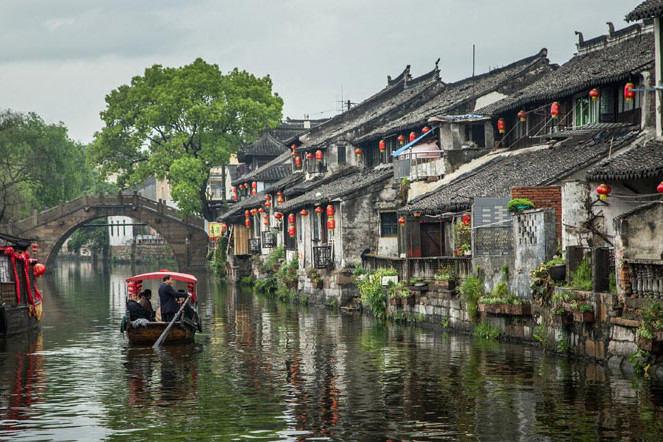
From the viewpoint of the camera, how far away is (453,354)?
23.4 metres

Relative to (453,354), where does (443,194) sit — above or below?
above

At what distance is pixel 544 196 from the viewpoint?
994 inches

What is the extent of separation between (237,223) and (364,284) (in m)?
28.6

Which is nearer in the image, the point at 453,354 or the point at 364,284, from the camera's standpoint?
the point at 453,354

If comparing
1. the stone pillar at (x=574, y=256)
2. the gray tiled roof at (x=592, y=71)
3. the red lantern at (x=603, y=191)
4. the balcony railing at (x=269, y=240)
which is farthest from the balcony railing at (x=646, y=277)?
the balcony railing at (x=269, y=240)

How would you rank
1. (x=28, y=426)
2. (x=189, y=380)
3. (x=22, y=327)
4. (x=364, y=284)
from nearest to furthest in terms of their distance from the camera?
(x=28, y=426) < (x=189, y=380) < (x=22, y=327) < (x=364, y=284)

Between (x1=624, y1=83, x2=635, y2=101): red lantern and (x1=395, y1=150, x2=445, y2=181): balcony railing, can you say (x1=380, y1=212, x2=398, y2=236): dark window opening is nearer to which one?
(x1=395, y1=150, x2=445, y2=181): balcony railing

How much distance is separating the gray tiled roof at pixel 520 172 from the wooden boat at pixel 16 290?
12.5m

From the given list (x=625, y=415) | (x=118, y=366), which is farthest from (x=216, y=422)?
(x=118, y=366)

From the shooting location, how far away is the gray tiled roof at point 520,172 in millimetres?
26734

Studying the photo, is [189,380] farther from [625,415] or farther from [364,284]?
[364,284]

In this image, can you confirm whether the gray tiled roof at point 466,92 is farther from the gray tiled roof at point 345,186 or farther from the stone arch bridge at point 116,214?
the stone arch bridge at point 116,214

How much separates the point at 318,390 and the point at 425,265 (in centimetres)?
1150

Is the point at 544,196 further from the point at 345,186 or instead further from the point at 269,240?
the point at 269,240
